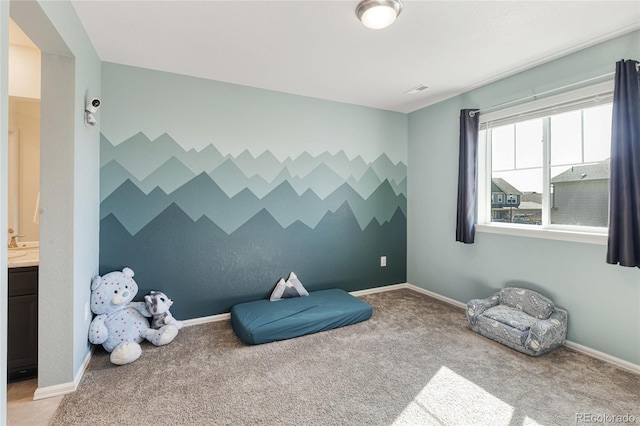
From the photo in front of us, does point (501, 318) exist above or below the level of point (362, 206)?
below

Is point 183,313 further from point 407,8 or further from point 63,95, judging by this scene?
point 407,8

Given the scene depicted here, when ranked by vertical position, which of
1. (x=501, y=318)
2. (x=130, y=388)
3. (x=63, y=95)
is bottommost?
(x=130, y=388)

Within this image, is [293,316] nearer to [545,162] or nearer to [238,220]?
[238,220]

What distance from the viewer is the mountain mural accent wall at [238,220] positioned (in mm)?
2697

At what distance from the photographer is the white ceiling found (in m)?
1.89

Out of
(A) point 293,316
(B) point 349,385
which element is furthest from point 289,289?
(B) point 349,385

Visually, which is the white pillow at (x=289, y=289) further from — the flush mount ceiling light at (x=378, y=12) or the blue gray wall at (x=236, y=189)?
the flush mount ceiling light at (x=378, y=12)

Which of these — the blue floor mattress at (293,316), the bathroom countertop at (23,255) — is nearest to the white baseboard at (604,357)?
the blue floor mattress at (293,316)

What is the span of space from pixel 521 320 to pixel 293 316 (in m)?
1.96

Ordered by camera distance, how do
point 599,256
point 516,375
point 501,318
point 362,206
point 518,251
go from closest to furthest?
1. point 516,375
2. point 599,256
3. point 501,318
4. point 518,251
5. point 362,206

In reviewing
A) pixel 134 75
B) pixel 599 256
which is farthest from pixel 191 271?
pixel 599 256

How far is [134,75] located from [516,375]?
397 centimetres

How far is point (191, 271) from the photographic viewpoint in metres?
2.92

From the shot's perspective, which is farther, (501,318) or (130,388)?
(501,318)
